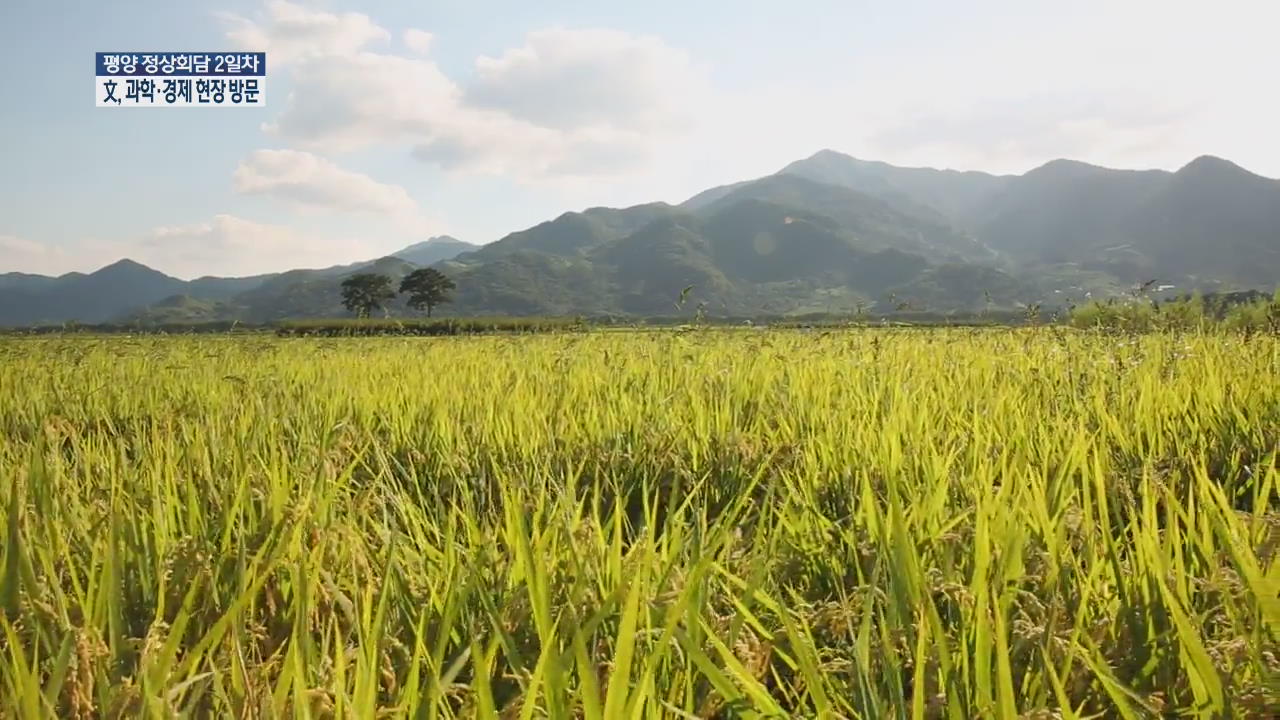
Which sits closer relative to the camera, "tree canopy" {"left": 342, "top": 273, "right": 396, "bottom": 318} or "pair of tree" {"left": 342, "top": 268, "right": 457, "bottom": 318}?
"tree canopy" {"left": 342, "top": 273, "right": 396, "bottom": 318}

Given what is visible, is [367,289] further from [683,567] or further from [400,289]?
[683,567]

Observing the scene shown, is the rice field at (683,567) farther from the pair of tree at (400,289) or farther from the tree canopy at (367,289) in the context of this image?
the tree canopy at (367,289)

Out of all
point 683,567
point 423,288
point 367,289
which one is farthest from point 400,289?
point 683,567

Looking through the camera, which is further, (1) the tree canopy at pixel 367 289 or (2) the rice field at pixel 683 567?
(1) the tree canopy at pixel 367 289

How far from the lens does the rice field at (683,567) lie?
1.15 meters

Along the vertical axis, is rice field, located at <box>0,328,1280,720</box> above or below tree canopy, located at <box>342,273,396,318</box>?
below

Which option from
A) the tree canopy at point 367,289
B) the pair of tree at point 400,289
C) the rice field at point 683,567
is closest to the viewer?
the rice field at point 683,567

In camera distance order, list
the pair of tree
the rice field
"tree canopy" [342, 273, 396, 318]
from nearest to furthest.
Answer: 1. the rice field
2. "tree canopy" [342, 273, 396, 318]
3. the pair of tree

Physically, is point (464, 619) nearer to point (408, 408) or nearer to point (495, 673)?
point (495, 673)

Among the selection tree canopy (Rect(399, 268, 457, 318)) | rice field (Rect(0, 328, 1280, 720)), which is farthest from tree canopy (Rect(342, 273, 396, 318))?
rice field (Rect(0, 328, 1280, 720))

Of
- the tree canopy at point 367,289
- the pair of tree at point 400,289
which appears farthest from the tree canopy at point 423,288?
the tree canopy at point 367,289

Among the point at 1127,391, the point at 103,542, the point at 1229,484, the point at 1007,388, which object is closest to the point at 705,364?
the point at 1007,388

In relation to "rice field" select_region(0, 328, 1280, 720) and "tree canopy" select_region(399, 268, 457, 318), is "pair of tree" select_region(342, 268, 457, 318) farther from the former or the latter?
"rice field" select_region(0, 328, 1280, 720)

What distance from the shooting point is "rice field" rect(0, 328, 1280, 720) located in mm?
1150
